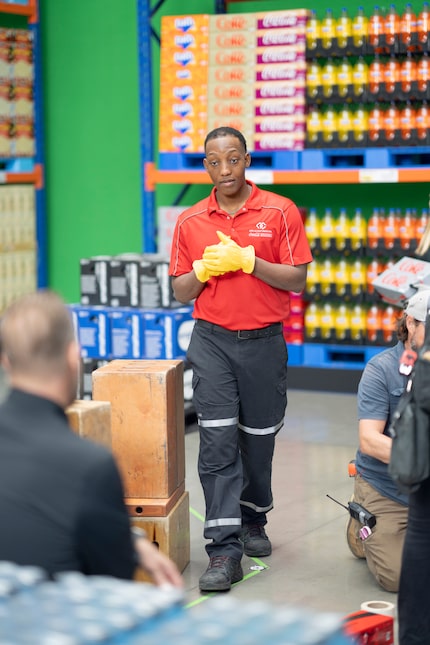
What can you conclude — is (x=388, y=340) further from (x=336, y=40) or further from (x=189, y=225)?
(x=189, y=225)

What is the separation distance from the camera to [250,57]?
9.23 meters

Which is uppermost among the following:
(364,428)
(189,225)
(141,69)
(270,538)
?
(141,69)

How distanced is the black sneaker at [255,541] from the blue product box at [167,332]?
2.87m

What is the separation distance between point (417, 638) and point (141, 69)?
6901mm

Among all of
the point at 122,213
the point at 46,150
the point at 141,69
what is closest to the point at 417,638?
the point at 141,69

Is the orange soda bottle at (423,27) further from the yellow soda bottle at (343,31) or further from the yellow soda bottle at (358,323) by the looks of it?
the yellow soda bottle at (358,323)

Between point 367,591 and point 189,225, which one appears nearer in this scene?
point 367,591

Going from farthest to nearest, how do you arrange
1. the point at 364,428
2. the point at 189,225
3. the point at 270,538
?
the point at 270,538 < the point at 189,225 < the point at 364,428

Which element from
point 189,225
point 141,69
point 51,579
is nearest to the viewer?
point 51,579

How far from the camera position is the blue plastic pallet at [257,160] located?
9.15 metres

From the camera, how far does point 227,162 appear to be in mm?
5168

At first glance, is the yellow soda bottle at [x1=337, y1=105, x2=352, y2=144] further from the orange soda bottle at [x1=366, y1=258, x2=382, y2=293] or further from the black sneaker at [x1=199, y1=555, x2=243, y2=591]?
the black sneaker at [x1=199, y1=555, x2=243, y2=591]

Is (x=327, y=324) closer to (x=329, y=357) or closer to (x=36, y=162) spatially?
(x=329, y=357)

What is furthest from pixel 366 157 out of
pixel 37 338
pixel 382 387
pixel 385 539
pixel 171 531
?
pixel 37 338
